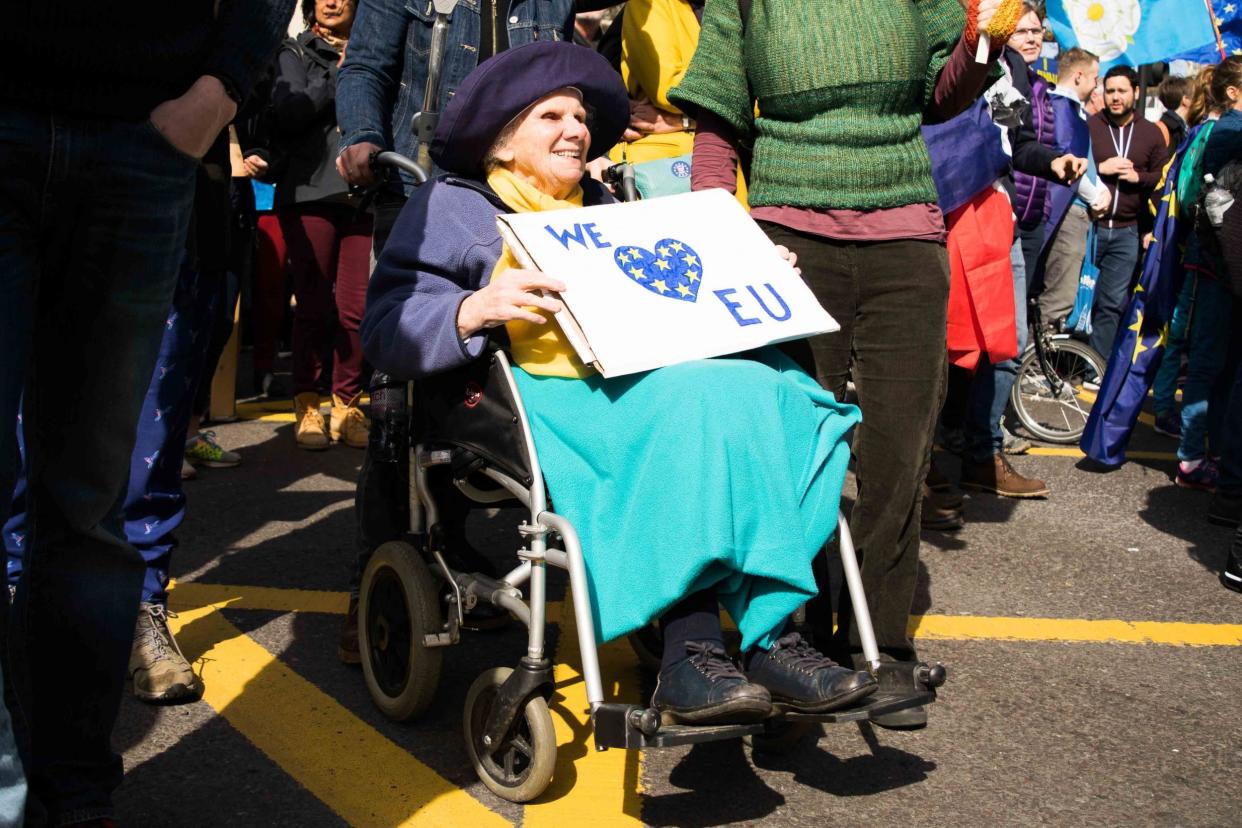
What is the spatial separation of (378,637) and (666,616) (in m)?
0.97

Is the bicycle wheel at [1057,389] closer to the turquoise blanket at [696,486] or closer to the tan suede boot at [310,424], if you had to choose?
the tan suede boot at [310,424]

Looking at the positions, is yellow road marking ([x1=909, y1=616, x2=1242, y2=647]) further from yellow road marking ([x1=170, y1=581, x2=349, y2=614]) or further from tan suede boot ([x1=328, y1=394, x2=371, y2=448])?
tan suede boot ([x1=328, y1=394, x2=371, y2=448])

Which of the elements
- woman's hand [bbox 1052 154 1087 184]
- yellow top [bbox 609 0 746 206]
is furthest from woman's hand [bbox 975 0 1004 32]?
woman's hand [bbox 1052 154 1087 184]

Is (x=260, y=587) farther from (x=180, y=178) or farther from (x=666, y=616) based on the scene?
(x=180, y=178)

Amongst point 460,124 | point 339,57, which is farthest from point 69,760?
point 339,57

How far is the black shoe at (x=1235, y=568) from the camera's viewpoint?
193 inches

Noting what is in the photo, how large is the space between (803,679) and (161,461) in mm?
1872

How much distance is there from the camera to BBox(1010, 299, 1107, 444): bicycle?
770cm

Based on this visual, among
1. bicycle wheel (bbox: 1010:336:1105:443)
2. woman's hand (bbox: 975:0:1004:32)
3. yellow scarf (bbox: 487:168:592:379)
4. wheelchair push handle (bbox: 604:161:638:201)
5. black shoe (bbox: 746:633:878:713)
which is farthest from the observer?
bicycle wheel (bbox: 1010:336:1105:443)

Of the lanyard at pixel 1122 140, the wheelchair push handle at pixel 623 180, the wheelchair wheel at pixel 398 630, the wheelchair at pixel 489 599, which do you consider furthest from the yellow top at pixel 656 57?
the lanyard at pixel 1122 140

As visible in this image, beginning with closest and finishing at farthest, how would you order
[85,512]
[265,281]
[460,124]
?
[85,512]
[460,124]
[265,281]

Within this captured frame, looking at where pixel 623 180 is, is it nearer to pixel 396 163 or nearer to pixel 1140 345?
pixel 396 163

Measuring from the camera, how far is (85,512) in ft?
8.15

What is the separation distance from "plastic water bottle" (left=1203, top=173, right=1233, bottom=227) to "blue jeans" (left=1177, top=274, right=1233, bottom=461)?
2.55ft
